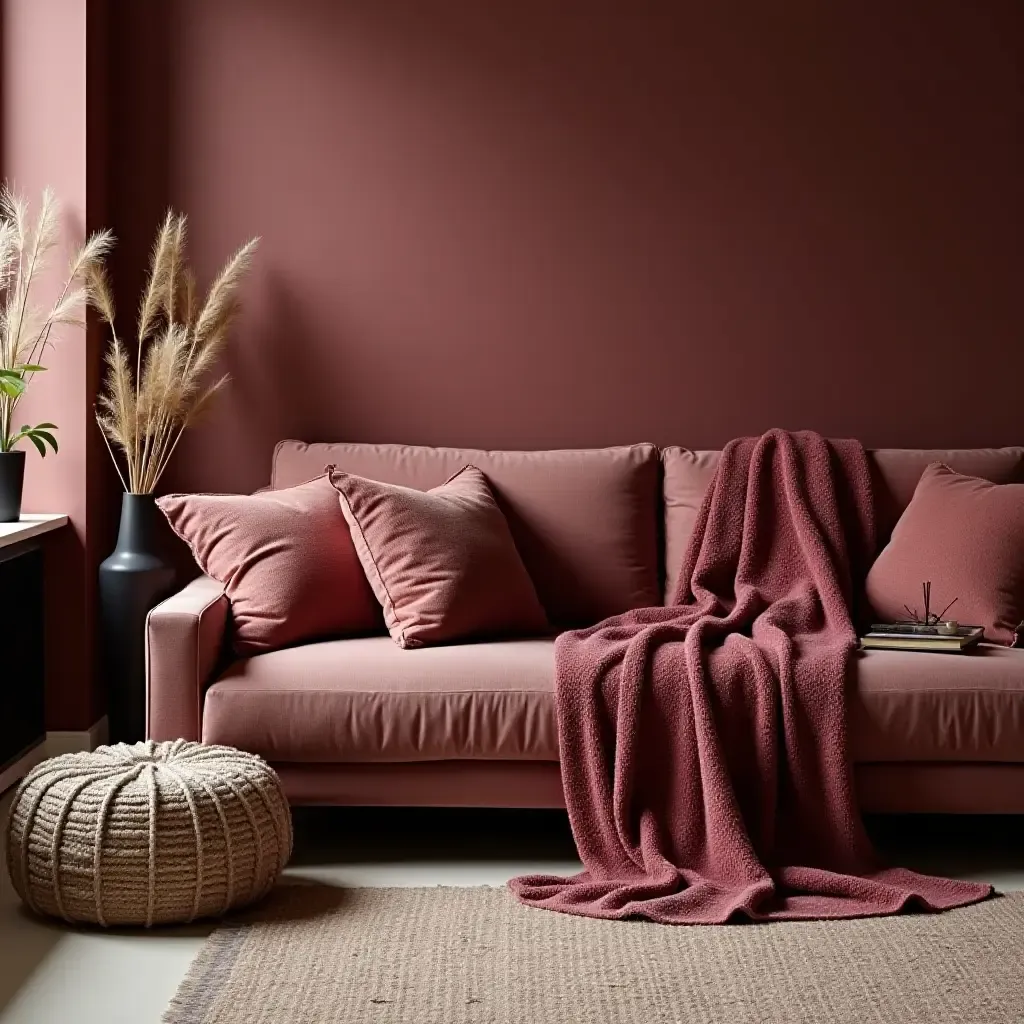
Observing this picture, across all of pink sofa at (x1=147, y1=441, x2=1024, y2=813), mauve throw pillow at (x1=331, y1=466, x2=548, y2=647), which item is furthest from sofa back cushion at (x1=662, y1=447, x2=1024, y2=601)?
pink sofa at (x1=147, y1=441, x2=1024, y2=813)

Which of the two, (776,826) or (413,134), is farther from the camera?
(413,134)

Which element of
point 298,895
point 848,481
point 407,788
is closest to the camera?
point 298,895

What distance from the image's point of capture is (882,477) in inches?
148

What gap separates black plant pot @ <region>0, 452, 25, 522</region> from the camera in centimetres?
347

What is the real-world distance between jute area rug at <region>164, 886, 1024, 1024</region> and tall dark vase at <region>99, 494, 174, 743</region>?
1.01 metres

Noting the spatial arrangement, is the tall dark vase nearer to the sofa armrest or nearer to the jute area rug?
the sofa armrest

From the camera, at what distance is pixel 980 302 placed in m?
4.08

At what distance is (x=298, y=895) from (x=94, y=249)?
183 cm

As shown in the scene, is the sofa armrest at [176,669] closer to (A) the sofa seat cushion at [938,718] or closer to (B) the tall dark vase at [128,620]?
(B) the tall dark vase at [128,620]

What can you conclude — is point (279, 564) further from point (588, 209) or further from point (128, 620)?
point (588, 209)

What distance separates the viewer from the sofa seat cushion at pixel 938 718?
2.94 metres

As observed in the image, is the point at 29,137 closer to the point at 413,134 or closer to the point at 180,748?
the point at 413,134

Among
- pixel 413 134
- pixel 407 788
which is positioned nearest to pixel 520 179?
pixel 413 134

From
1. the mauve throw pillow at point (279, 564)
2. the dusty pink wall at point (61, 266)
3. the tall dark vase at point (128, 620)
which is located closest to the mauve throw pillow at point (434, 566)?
the mauve throw pillow at point (279, 564)
